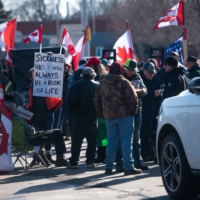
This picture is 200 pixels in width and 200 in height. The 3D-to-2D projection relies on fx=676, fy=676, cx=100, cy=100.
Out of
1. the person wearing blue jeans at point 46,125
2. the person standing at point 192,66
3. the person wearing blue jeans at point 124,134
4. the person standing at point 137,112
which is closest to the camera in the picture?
the person wearing blue jeans at point 124,134

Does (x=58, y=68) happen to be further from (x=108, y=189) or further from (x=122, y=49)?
(x=122, y=49)

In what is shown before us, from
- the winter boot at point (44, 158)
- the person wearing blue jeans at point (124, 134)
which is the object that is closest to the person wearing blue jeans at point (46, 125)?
the winter boot at point (44, 158)

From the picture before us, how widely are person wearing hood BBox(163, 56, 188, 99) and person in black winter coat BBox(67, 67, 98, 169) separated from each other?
4.24 feet

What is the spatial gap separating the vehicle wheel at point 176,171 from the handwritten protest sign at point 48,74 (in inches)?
164

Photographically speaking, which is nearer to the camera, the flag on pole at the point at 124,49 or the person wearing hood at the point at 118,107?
the person wearing hood at the point at 118,107

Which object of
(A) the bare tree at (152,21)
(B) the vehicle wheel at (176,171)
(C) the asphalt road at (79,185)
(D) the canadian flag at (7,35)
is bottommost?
(C) the asphalt road at (79,185)

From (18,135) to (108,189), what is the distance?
2.84 meters

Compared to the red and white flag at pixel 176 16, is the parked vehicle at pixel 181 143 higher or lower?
lower

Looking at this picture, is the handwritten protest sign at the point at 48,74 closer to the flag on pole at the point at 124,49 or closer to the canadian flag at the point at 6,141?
the canadian flag at the point at 6,141

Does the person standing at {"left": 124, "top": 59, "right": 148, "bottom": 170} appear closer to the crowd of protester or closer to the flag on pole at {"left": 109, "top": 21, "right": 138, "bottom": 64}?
the crowd of protester

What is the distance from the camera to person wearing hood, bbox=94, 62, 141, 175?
10641 millimetres

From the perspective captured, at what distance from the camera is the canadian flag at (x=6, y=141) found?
11562mm

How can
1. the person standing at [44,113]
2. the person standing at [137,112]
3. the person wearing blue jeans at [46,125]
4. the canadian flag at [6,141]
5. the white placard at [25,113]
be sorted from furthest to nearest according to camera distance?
the person wearing blue jeans at [46,125] → the person standing at [44,113] → the white placard at [25,113] → the canadian flag at [6,141] → the person standing at [137,112]

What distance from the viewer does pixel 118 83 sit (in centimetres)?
1067
